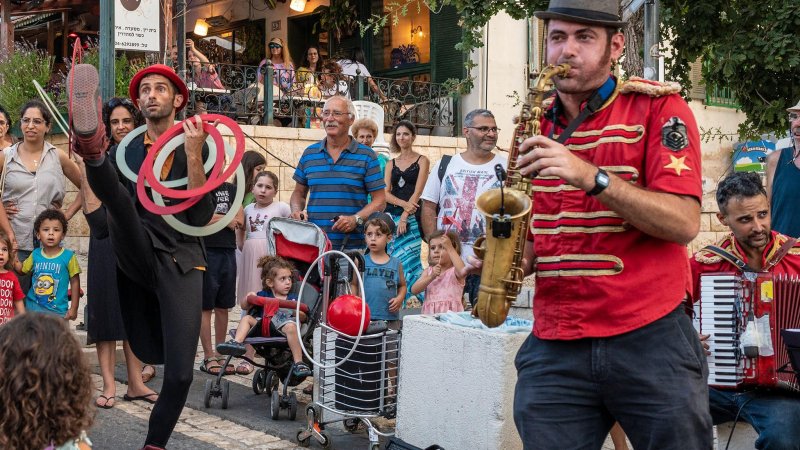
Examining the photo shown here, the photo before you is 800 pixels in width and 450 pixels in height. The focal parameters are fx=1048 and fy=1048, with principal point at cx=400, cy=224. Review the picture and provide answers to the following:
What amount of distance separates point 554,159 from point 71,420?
5.09 feet

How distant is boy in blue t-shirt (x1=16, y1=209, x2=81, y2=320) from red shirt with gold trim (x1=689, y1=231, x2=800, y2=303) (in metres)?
4.72

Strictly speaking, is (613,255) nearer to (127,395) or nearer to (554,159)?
(554,159)

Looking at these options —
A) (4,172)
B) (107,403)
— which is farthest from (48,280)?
(107,403)

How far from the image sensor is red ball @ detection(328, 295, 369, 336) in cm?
645

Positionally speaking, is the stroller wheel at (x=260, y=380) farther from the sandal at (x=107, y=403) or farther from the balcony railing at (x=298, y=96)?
the balcony railing at (x=298, y=96)

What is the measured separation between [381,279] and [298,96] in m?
8.49

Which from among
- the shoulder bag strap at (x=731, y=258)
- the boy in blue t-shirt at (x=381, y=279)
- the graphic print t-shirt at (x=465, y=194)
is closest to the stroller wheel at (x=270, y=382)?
the boy in blue t-shirt at (x=381, y=279)

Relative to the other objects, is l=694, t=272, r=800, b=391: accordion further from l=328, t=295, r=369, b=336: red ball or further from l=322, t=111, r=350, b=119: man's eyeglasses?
l=322, t=111, r=350, b=119: man's eyeglasses

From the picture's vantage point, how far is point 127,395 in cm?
764

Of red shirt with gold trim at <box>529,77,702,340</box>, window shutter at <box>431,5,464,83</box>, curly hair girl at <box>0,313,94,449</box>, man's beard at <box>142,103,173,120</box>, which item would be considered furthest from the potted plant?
red shirt with gold trim at <box>529,77,702,340</box>

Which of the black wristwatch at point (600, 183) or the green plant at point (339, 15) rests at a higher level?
the green plant at point (339, 15)

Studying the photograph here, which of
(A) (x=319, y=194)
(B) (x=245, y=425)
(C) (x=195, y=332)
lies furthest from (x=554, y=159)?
(A) (x=319, y=194)

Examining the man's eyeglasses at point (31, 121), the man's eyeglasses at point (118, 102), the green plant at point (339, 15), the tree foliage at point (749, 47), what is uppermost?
the green plant at point (339, 15)

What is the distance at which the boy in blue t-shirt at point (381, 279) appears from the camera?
7.51 m
